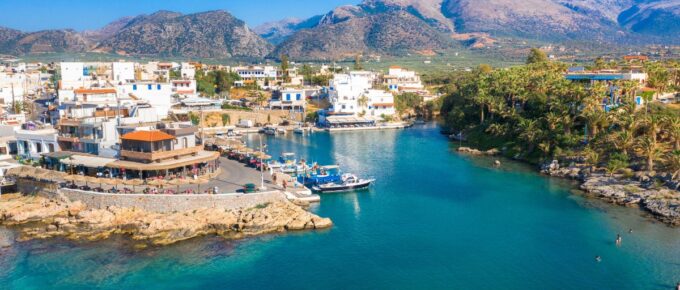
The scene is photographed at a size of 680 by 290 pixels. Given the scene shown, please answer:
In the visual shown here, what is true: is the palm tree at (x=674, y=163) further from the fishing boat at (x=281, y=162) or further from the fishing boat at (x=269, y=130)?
the fishing boat at (x=269, y=130)

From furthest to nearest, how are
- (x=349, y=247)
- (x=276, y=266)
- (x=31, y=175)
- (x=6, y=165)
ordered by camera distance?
(x=6, y=165) < (x=31, y=175) < (x=349, y=247) < (x=276, y=266)

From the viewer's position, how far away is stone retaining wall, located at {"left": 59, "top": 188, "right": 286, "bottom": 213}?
4366 cm

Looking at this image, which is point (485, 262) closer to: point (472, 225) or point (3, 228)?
point (472, 225)

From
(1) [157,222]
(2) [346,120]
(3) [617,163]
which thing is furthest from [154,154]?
(2) [346,120]

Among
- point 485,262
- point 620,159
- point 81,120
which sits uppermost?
point 81,120

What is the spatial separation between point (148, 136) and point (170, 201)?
26.2 ft

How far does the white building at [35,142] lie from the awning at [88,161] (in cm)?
592

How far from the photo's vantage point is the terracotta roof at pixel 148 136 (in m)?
48.1

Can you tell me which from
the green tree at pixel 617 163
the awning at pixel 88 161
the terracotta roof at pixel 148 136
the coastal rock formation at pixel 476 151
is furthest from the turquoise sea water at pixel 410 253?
the coastal rock formation at pixel 476 151

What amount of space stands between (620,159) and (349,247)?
109 ft

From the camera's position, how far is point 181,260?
36.2 meters

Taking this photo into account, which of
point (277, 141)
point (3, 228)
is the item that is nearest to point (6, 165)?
point (3, 228)

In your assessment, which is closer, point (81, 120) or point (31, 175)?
point (31, 175)

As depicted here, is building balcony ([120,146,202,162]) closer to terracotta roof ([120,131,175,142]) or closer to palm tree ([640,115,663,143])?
terracotta roof ([120,131,175,142])
